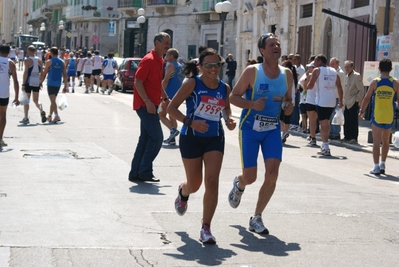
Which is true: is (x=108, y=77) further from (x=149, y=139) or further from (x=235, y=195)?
(x=235, y=195)

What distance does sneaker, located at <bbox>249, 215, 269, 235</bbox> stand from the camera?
23.8 feet

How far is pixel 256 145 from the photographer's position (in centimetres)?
743

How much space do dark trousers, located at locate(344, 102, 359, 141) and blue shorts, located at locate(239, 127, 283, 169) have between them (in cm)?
996

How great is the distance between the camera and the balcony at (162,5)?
175 ft

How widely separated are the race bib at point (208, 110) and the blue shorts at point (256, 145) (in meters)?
0.52

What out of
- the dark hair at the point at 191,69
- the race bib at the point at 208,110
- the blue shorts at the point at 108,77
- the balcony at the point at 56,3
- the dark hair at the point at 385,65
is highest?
the balcony at the point at 56,3

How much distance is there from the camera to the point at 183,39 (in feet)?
172

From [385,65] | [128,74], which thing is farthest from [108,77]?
[385,65]

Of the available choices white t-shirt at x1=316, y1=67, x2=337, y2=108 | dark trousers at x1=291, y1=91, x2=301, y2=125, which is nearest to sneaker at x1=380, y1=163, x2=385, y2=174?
white t-shirt at x1=316, y1=67, x2=337, y2=108

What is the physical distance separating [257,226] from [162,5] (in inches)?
1867

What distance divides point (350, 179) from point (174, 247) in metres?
5.45

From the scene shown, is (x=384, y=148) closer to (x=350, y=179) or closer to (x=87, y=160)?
(x=350, y=179)

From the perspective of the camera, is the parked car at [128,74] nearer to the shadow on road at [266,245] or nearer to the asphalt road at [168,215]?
the asphalt road at [168,215]

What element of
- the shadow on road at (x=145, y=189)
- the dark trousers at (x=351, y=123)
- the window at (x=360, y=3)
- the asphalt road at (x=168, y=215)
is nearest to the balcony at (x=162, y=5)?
the window at (x=360, y=3)
